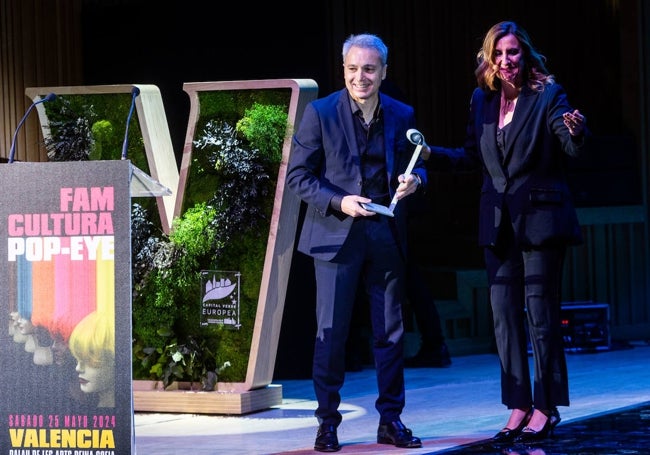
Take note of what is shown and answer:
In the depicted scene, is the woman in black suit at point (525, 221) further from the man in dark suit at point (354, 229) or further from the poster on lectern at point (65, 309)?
the poster on lectern at point (65, 309)

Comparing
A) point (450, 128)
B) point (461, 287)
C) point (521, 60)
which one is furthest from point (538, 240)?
point (450, 128)

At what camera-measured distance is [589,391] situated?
6.65 meters

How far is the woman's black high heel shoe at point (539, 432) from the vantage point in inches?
203

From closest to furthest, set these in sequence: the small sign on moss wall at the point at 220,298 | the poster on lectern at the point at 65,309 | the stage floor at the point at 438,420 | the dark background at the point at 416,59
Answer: the poster on lectern at the point at 65,309 → the stage floor at the point at 438,420 → the small sign on moss wall at the point at 220,298 → the dark background at the point at 416,59

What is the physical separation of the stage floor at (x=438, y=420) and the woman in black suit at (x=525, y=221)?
21cm

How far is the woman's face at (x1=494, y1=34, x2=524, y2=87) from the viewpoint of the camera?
5.19m

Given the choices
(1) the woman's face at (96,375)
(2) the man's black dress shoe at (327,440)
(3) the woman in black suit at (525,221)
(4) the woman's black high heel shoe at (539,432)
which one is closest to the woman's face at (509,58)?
(3) the woman in black suit at (525,221)

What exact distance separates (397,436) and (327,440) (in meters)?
0.26

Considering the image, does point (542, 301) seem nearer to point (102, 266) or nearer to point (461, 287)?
point (102, 266)

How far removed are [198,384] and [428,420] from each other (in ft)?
3.78

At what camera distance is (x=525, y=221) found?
5.21 m

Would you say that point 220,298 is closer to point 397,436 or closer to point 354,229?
point 354,229

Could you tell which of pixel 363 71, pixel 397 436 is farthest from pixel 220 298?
pixel 363 71

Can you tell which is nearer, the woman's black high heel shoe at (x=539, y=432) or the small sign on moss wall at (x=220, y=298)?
the woman's black high heel shoe at (x=539, y=432)
